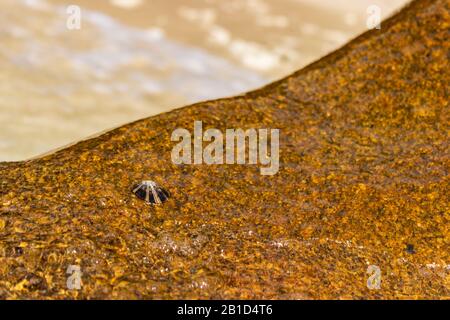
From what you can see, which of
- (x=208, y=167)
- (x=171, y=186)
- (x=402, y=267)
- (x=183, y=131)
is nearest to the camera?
(x=402, y=267)

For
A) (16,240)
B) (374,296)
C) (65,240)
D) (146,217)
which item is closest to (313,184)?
(374,296)

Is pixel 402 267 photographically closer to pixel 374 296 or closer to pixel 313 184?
pixel 374 296

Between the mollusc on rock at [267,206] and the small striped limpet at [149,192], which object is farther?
the small striped limpet at [149,192]

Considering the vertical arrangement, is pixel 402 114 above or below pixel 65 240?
above

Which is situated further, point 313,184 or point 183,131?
point 183,131
